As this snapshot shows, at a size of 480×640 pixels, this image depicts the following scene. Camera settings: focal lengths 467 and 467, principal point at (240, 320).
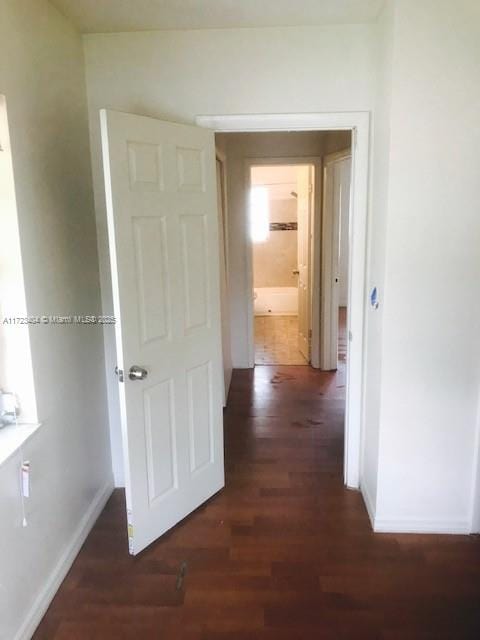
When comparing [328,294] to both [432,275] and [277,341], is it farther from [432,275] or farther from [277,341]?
[432,275]

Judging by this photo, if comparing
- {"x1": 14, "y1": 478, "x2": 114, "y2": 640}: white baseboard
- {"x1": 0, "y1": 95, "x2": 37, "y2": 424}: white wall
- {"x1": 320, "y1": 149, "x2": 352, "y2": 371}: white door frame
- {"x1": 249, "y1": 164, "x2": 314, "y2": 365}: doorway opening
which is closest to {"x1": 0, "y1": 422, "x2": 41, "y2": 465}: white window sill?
{"x1": 0, "y1": 95, "x2": 37, "y2": 424}: white wall

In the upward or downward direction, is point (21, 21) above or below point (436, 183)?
above

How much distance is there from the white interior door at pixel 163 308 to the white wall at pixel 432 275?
90 centimetres

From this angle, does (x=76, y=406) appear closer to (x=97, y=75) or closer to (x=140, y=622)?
(x=140, y=622)

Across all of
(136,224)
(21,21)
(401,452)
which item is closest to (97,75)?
(21,21)

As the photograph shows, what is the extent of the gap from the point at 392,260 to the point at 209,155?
104 centimetres

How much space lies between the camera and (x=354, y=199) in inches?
95.3

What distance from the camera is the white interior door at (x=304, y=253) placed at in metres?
4.77

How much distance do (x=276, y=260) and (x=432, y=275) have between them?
6197mm

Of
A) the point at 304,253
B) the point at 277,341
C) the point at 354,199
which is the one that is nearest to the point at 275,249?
the point at 277,341

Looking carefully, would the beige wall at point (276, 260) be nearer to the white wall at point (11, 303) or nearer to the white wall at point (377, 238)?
the white wall at point (377, 238)

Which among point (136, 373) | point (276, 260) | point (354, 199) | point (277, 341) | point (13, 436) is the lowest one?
point (277, 341)

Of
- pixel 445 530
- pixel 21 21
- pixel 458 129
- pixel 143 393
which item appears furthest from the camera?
pixel 445 530

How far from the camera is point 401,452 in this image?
2254 millimetres
